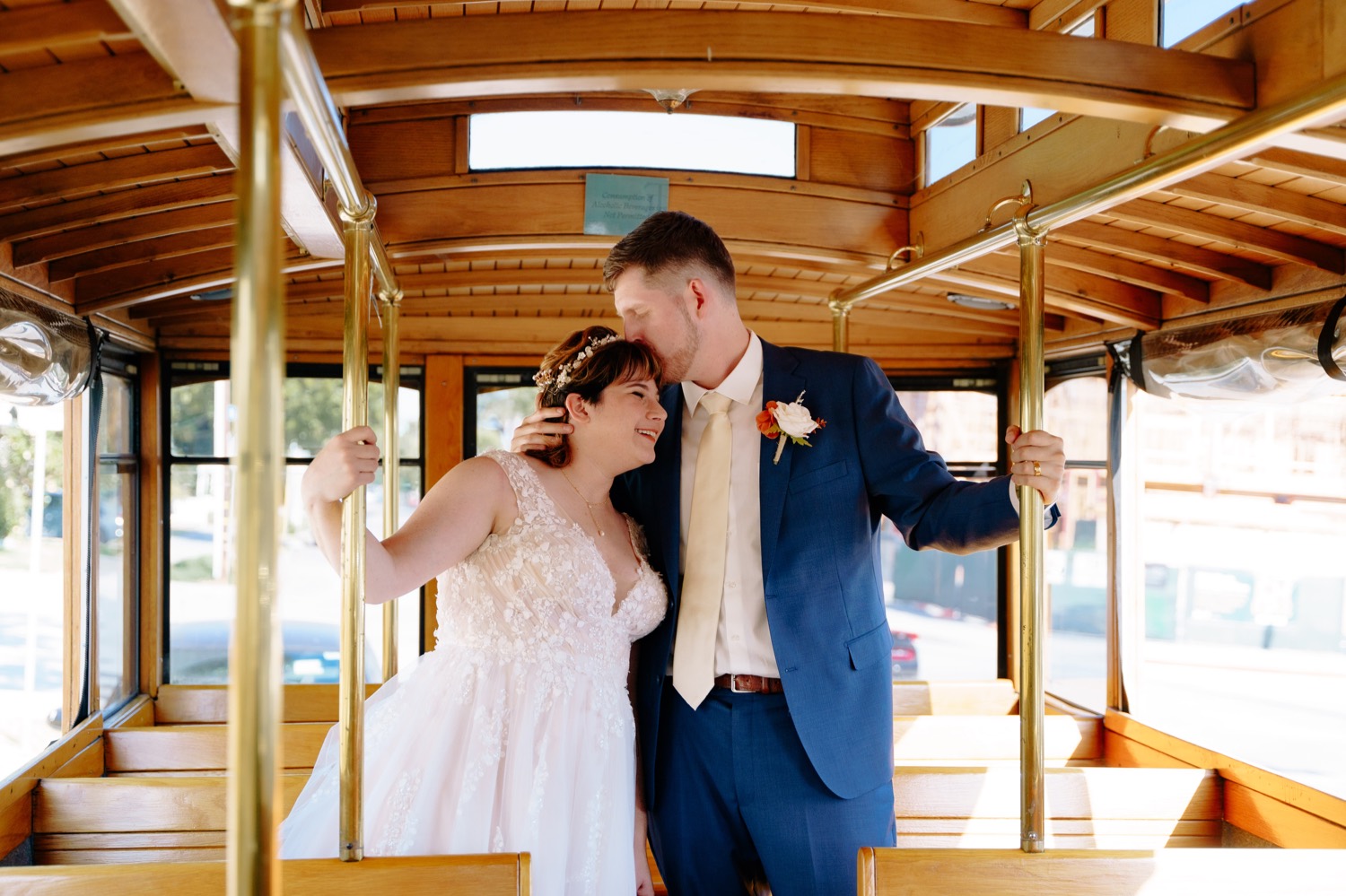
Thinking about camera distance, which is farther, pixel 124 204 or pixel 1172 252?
pixel 1172 252

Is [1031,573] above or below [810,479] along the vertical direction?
below

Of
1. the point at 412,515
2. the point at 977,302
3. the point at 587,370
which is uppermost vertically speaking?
the point at 977,302

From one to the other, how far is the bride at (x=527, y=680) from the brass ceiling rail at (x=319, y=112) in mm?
668

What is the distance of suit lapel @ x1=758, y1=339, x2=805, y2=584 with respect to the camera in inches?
88.6

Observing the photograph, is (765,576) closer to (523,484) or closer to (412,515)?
(523,484)

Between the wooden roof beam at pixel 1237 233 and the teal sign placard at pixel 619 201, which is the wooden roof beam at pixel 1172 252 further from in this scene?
the teal sign placard at pixel 619 201

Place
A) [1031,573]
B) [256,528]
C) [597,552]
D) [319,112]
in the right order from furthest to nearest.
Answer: [597,552] < [1031,573] < [319,112] < [256,528]

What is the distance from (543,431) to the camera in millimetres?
2510

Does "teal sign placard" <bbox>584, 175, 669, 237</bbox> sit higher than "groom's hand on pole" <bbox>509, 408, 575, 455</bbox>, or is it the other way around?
"teal sign placard" <bbox>584, 175, 669, 237</bbox>

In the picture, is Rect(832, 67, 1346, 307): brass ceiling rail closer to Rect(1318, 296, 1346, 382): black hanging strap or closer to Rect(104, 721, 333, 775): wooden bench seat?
Rect(1318, 296, 1346, 382): black hanging strap

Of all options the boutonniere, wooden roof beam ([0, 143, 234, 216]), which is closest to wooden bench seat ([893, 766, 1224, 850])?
the boutonniere

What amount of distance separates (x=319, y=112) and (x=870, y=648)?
1.56 meters

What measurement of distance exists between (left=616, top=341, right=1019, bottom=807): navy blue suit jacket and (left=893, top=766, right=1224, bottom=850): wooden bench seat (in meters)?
1.76

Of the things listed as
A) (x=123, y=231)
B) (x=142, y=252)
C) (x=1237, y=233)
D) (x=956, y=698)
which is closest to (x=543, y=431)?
(x=123, y=231)
